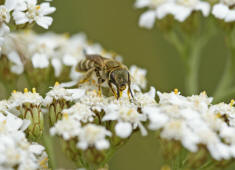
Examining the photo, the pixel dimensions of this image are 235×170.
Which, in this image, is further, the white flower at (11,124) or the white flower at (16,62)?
the white flower at (16,62)

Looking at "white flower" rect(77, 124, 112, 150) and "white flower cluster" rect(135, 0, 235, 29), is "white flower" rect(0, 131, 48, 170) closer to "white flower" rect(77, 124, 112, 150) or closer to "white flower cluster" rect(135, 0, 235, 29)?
"white flower" rect(77, 124, 112, 150)

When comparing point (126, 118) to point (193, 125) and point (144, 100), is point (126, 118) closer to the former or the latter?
point (144, 100)

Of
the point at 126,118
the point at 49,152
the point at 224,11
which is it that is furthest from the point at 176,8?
the point at 49,152

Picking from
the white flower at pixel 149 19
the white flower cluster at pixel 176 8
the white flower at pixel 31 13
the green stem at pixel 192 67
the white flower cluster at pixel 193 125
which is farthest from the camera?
the green stem at pixel 192 67

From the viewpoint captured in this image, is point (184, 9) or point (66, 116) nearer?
point (66, 116)

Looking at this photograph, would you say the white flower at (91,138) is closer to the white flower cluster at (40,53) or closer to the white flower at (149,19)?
the white flower cluster at (40,53)

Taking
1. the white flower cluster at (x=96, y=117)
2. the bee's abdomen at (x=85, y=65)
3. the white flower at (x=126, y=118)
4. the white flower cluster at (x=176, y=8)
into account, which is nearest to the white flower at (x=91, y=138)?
the white flower cluster at (x=96, y=117)
